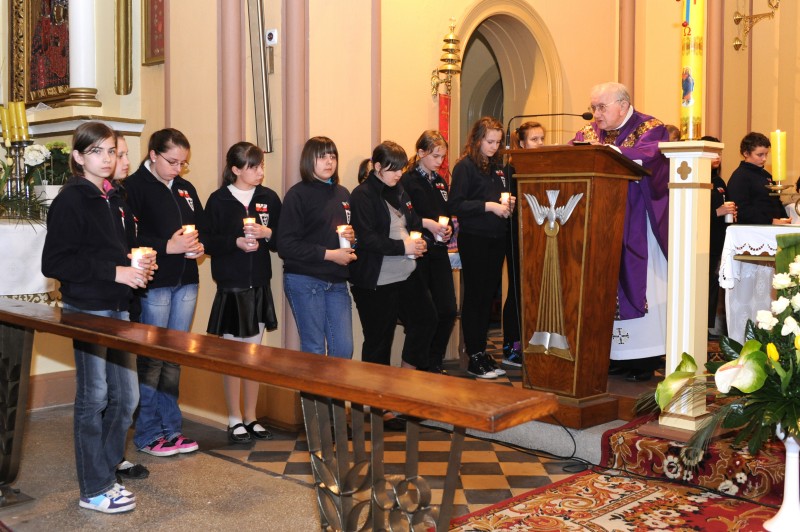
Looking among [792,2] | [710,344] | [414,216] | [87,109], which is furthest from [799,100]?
[87,109]

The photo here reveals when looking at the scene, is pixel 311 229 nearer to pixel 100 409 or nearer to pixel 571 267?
pixel 571 267

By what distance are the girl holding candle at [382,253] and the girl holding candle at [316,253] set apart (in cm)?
11

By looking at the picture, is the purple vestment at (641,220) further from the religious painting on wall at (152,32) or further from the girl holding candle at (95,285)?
the religious painting on wall at (152,32)

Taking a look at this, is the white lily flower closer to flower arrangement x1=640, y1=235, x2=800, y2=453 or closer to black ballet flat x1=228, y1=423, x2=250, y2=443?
flower arrangement x1=640, y1=235, x2=800, y2=453

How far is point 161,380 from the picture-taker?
4.58 meters

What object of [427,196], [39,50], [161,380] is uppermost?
[39,50]

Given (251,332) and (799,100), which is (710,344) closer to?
(251,332)

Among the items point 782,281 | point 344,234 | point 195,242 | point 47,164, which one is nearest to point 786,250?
point 782,281

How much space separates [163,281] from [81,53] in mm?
2816

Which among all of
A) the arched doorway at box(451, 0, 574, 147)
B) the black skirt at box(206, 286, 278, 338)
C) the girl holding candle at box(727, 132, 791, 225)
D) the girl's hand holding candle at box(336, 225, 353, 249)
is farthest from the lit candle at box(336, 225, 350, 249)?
the girl holding candle at box(727, 132, 791, 225)

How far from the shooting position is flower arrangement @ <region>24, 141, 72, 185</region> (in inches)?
194

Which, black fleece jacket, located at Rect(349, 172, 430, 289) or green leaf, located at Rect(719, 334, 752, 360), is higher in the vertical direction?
black fleece jacket, located at Rect(349, 172, 430, 289)

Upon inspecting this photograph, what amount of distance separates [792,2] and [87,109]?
22.7 ft

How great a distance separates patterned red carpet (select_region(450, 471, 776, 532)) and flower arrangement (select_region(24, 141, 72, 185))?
311 centimetres
